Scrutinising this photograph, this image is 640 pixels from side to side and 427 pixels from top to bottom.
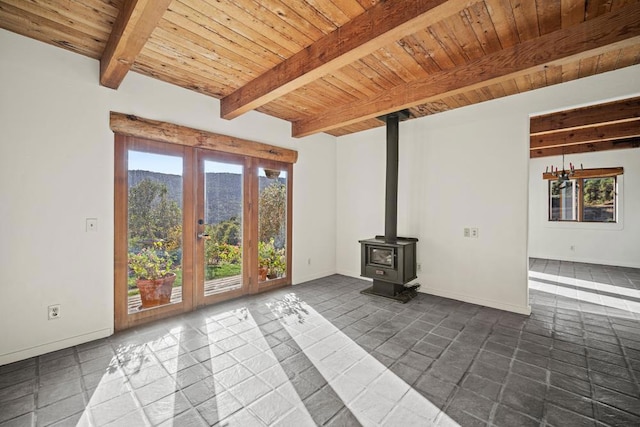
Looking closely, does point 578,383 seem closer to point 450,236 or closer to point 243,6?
point 450,236

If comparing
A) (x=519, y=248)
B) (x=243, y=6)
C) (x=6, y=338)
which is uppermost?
(x=243, y=6)

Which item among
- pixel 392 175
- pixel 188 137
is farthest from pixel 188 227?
pixel 392 175

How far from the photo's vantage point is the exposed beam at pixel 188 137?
112 inches

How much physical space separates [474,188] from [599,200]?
5.18 meters

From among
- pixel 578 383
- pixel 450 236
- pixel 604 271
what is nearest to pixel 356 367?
pixel 578 383

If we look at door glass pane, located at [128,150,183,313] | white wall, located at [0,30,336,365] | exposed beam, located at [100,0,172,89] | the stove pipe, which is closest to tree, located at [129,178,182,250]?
door glass pane, located at [128,150,183,313]

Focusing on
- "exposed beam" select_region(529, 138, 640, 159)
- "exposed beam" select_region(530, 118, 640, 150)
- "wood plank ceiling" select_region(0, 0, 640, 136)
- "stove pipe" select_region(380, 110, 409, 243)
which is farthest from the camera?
"exposed beam" select_region(529, 138, 640, 159)

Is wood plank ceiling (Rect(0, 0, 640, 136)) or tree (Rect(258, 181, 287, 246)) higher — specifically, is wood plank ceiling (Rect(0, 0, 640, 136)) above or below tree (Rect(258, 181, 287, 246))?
above

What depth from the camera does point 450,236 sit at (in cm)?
405

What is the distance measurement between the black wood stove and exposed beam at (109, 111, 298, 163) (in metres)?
1.68

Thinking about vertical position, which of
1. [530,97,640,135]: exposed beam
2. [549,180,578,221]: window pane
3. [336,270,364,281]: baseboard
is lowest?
[336,270,364,281]: baseboard

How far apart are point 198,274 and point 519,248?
160 inches

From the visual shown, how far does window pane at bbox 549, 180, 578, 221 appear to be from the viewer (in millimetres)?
6824

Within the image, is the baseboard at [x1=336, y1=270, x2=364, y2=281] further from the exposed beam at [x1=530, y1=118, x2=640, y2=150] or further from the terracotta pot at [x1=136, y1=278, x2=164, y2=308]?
the exposed beam at [x1=530, y1=118, x2=640, y2=150]
